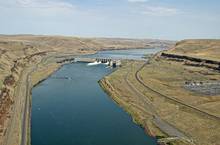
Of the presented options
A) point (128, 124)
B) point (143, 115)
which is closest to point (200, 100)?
point (143, 115)

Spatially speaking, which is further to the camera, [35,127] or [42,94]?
[42,94]

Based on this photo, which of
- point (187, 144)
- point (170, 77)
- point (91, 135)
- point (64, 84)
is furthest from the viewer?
point (170, 77)

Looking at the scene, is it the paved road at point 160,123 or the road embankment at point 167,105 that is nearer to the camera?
the paved road at point 160,123

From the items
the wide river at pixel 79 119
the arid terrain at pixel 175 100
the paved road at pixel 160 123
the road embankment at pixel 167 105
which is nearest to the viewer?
the wide river at pixel 79 119

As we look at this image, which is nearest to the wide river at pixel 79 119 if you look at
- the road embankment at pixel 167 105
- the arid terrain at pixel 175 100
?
the road embankment at pixel 167 105

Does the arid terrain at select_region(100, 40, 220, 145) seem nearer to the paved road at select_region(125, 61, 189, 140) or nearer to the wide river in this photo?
the paved road at select_region(125, 61, 189, 140)

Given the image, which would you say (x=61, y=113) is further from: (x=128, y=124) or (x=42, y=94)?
(x=42, y=94)

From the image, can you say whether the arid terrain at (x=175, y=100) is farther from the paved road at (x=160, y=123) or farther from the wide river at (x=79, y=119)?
the wide river at (x=79, y=119)
